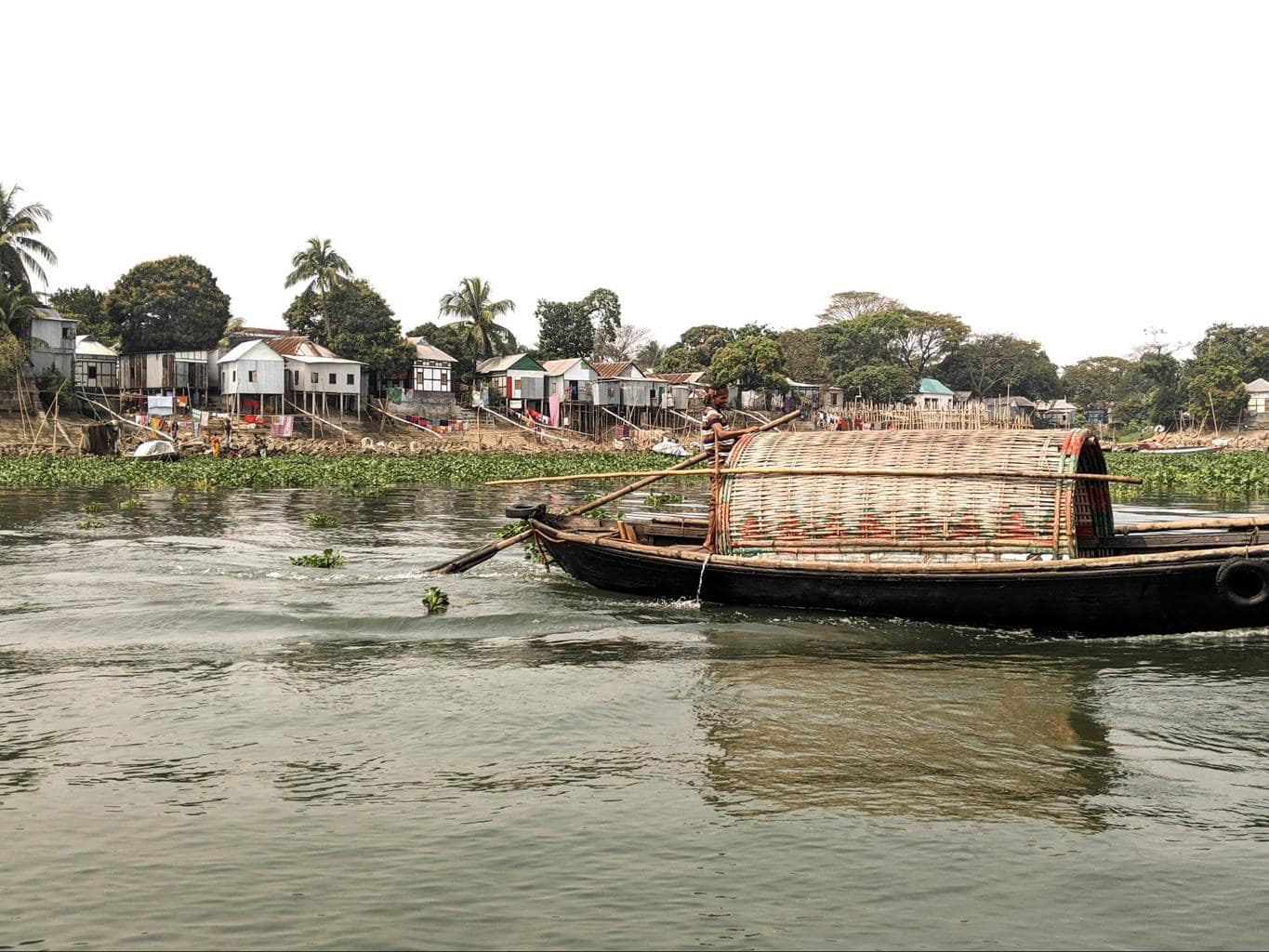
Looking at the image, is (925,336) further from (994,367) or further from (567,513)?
(567,513)

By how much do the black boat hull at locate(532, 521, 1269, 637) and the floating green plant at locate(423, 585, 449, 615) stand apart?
1.60 metres

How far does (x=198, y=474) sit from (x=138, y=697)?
2410cm

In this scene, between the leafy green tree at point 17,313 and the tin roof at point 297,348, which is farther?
the tin roof at point 297,348

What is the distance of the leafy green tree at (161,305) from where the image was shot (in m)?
51.0

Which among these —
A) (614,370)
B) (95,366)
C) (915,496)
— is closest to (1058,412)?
(614,370)

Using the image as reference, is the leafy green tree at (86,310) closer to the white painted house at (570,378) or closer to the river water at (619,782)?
the white painted house at (570,378)

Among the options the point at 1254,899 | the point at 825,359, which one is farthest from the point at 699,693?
the point at 825,359

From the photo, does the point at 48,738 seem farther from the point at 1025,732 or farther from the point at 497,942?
the point at 1025,732

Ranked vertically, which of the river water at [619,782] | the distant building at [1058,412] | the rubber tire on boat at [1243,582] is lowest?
the river water at [619,782]

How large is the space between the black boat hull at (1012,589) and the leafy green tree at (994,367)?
237 feet

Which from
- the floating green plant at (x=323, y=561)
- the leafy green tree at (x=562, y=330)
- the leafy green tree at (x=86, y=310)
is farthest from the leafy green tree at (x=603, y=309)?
the floating green plant at (x=323, y=561)

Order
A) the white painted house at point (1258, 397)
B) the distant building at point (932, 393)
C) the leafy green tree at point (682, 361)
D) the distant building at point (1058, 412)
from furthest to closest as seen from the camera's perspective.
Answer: the distant building at point (1058, 412) < the distant building at point (932, 393) < the leafy green tree at point (682, 361) < the white painted house at point (1258, 397)

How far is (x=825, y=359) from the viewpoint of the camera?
7369 centimetres

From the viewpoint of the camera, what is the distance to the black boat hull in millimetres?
8789
